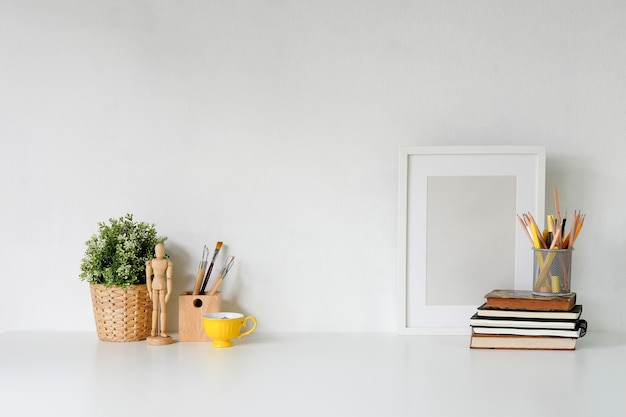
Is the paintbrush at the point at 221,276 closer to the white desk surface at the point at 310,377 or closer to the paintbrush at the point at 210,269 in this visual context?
the paintbrush at the point at 210,269

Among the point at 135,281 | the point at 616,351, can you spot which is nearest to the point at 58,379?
the point at 135,281

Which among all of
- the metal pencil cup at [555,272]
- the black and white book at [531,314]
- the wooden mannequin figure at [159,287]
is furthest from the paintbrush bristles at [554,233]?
the wooden mannequin figure at [159,287]

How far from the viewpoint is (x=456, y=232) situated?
65.1 inches

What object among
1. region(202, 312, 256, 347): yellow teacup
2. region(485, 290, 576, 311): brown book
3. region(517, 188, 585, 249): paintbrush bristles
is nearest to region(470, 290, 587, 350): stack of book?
region(485, 290, 576, 311): brown book

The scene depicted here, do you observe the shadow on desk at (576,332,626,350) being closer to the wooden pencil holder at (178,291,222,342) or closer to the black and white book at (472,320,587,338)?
the black and white book at (472,320,587,338)

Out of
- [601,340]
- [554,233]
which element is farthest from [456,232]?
[601,340]

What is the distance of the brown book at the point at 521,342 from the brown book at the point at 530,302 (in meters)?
0.06

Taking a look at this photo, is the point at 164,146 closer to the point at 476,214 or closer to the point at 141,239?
→ the point at 141,239

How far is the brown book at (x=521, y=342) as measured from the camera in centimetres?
149

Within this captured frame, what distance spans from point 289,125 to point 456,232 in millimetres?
470

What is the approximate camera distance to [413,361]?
55.5 inches

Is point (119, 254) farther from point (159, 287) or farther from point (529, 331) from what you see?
point (529, 331)

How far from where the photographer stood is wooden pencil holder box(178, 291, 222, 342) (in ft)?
5.23

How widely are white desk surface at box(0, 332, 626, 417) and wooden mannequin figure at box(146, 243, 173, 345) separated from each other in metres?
0.03
